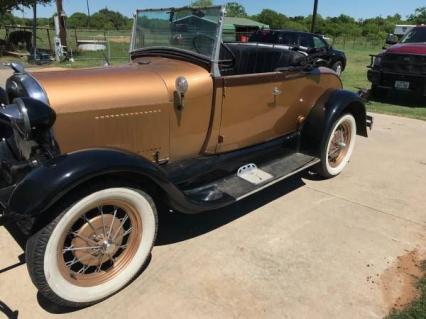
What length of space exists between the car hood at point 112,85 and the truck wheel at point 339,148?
6.49 ft

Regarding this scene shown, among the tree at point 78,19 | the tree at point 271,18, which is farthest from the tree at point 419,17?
the tree at point 78,19

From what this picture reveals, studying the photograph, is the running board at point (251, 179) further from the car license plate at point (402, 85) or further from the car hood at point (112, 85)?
the car license plate at point (402, 85)

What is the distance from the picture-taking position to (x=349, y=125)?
498 centimetres

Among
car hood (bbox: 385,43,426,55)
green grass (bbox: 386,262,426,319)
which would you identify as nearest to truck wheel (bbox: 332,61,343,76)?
car hood (bbox: 385,43,426,55)

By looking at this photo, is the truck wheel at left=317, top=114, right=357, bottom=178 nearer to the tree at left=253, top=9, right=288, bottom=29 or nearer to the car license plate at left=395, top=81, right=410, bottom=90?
the car license plate at left=395, top=81, right=410, bottom=90

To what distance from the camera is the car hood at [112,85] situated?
2.73m

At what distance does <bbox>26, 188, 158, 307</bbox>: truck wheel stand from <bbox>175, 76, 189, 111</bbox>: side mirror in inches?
33.4

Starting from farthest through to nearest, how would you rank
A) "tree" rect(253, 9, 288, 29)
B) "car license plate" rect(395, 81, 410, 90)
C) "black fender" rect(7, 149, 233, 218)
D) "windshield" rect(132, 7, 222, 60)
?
"tree" rect(253, 9, 288, 29) < "car license plate" rect(395, 81, 410, 90) < "windshield" rect(132, 7, 222, 60) < "black fender" rect(7, 149, 233, 218)

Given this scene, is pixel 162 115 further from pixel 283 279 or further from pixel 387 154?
pixel 387 154

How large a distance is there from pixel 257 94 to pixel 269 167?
0.73m

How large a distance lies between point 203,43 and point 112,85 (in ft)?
3.12

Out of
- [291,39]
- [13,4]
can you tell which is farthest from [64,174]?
[13,4]

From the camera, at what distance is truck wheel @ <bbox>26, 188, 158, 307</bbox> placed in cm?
235

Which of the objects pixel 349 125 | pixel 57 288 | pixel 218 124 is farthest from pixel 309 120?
pixel 57 288
